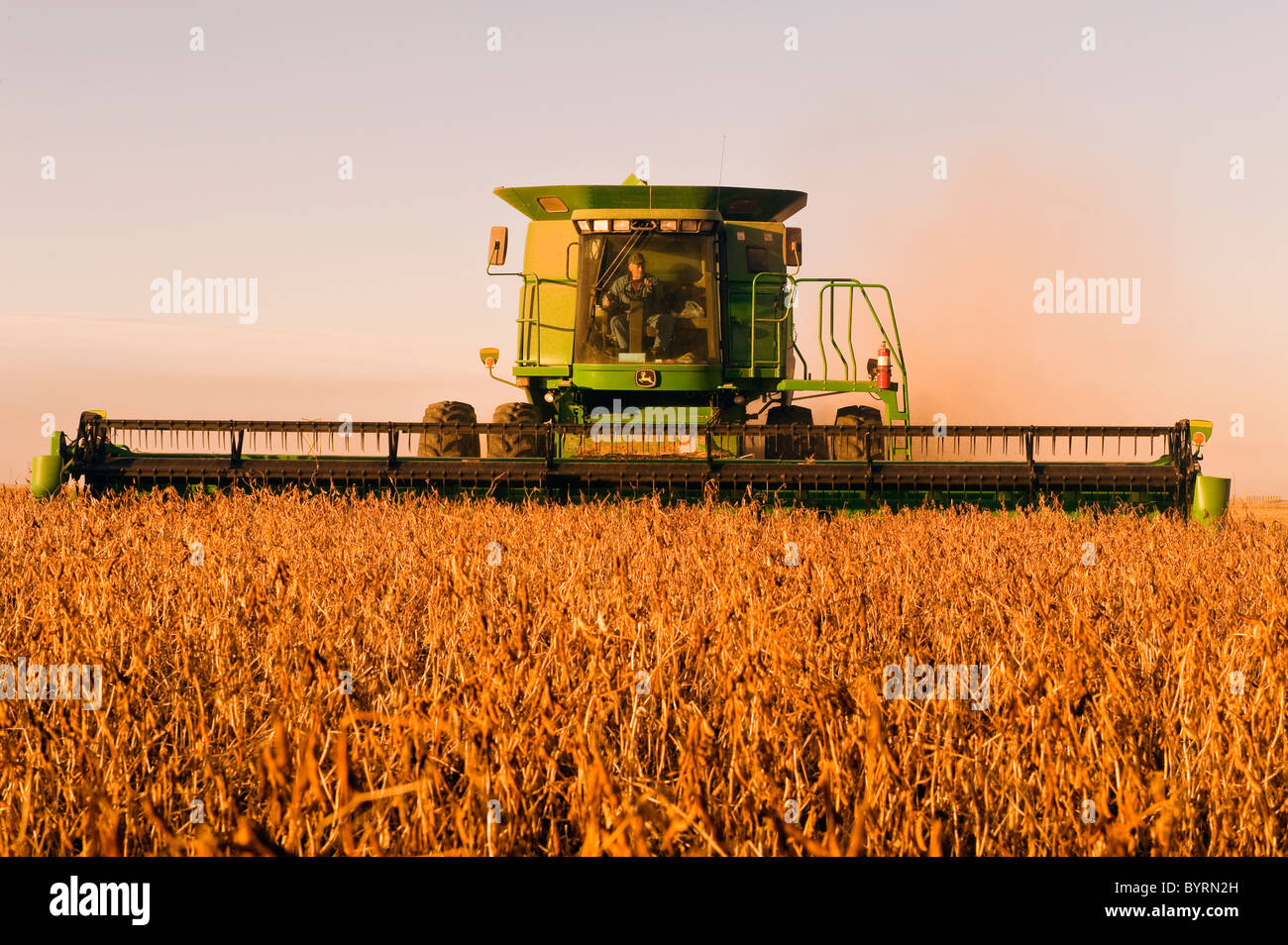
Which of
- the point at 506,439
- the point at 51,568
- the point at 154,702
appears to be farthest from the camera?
the point at 506,439

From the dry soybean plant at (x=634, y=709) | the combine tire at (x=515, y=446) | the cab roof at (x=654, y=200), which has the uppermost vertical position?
the cab roof at (x=654, y=200)

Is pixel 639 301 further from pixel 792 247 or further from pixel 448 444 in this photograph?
pixel 448 444

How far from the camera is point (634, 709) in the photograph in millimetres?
2361

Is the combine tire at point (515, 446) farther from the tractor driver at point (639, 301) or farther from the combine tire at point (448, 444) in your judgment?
the tractor driver at point (639, 301)

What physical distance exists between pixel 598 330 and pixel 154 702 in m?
7.23

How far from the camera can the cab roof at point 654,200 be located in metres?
10.3

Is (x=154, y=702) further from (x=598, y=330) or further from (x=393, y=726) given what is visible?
(x=598, y=330)

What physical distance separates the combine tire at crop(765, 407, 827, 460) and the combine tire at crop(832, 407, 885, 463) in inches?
5.9

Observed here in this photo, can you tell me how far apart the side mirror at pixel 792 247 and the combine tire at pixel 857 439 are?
1292 millimetres

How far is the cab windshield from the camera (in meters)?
9.68

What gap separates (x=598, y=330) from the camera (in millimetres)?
9742

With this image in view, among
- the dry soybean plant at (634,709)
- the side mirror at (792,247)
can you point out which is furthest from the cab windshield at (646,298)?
the dry soybean plant at (634,709)

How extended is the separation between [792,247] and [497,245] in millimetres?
2378
